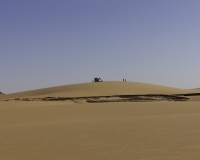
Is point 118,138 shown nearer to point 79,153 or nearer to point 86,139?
point 86,139

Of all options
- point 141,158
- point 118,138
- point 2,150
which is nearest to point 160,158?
point 141,158

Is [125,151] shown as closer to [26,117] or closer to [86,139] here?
[86,139]

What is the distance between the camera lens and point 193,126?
9.12 metres

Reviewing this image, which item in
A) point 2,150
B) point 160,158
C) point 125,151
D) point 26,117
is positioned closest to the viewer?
point 160,158

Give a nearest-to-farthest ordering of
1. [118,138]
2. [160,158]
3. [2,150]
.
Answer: [160,158] → [2,150] → [118,138]

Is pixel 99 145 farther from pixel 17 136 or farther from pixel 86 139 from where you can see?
pixel 17 136

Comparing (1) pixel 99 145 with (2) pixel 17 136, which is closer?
(1) pixel 99 145

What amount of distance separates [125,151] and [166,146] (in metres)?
1.00

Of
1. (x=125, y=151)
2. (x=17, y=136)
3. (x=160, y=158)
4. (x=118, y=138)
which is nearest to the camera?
(x=160, y=158)

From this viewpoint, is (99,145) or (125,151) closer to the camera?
(125,151)

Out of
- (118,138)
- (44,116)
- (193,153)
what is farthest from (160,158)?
(44,116)

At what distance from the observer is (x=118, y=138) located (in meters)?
7.74

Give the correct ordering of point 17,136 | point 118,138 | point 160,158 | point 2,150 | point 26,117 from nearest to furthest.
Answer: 1. point 160,158
2. point 2,150
3. point 118,138
4. point 17,136
5. point 26,117

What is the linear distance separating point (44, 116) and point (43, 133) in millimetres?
7028
